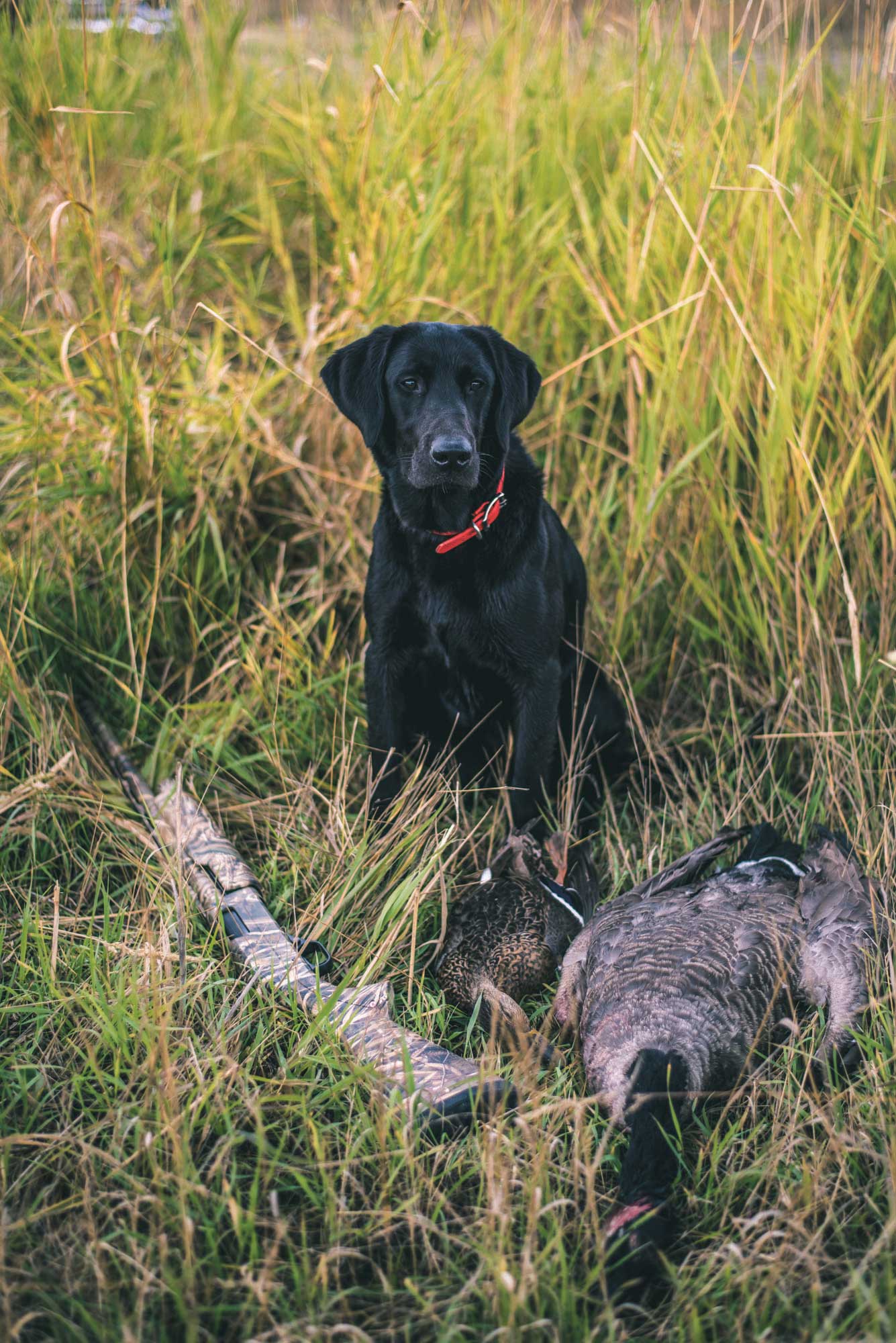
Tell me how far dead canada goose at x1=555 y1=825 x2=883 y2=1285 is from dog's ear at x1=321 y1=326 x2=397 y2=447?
1471mm

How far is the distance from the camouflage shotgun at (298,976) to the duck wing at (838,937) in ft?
2.57

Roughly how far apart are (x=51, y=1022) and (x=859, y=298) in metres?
3.23

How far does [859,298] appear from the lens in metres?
3.56

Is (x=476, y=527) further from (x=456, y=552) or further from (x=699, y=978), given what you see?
(x=699, y=978)

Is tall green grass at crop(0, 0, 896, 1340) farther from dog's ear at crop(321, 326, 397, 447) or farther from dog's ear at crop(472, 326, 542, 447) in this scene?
dog's ear at crop(321, 326, 397, 447)

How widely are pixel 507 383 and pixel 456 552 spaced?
508mm

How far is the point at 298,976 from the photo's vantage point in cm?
252

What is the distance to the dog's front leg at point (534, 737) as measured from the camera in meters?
3.15

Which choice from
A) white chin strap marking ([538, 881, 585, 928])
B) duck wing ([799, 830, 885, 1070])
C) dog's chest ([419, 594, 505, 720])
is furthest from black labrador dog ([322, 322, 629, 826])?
duck wing ([799, 830, 885, 1070])

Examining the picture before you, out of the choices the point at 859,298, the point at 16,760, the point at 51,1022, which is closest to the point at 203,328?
the point at 16,760

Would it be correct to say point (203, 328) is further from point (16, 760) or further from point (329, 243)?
point (16, 760)

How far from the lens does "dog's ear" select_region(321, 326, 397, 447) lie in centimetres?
301

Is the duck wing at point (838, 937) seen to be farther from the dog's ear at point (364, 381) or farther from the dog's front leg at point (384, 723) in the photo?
the dog's ear at point (364, 381)

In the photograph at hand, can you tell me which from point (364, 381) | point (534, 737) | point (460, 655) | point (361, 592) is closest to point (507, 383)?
point (364, 381)
